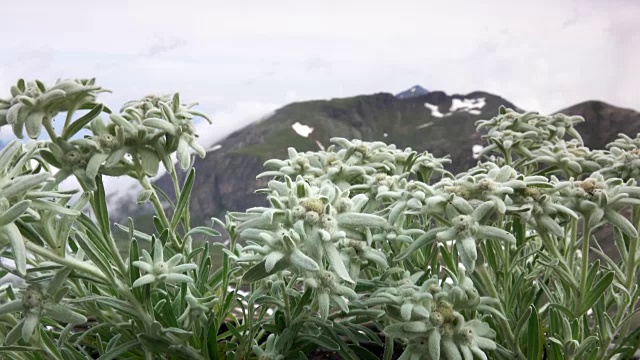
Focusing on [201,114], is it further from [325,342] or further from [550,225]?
[550,225]

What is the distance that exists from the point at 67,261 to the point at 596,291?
1.23 metres

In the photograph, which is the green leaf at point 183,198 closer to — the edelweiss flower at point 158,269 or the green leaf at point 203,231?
the green leaf at point 203,231

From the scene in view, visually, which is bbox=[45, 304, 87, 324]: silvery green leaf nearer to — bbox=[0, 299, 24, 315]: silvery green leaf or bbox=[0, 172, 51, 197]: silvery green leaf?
bbox=[0, 299, 24, 315]: silvery green leaf

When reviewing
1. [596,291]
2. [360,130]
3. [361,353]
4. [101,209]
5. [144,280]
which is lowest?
[360,130]

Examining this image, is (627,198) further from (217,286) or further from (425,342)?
(217,286)

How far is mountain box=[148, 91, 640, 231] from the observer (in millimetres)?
6402

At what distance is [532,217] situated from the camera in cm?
124

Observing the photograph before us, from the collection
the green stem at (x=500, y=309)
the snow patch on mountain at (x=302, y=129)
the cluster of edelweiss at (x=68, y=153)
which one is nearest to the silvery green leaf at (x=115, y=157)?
the cluster of edelweiss at (x=68, y=153)

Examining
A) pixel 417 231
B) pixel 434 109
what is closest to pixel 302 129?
pixel 434 109

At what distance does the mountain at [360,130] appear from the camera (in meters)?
6.40

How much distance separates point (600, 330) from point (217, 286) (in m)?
1.09

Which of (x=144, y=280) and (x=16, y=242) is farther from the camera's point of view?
(x=144, y=280)

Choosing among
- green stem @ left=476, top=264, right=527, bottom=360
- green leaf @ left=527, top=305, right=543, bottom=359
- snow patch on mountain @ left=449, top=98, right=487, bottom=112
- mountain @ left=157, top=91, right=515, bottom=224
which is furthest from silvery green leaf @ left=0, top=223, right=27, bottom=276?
snow patch on mountain @ left=449, top=98, right=487, bottom=112

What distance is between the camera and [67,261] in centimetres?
113
